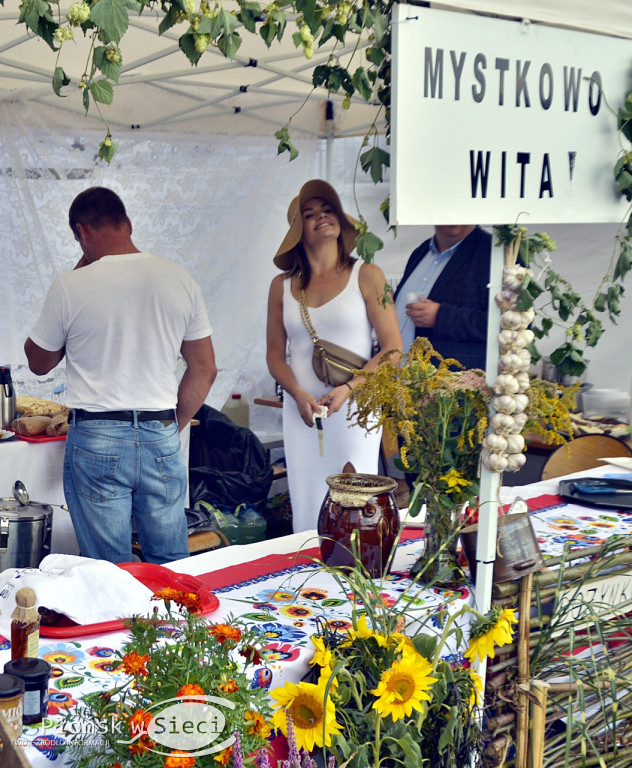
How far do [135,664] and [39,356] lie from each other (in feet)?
6.49

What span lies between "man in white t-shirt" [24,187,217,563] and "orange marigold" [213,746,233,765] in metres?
1.74

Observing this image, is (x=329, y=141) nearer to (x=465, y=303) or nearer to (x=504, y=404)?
(x=465, y=303)

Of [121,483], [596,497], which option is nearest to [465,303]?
[596,497]

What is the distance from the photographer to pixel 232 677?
3.51 ft

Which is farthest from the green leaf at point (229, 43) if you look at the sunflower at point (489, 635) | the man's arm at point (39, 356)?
the man's arm at point (39, 356)

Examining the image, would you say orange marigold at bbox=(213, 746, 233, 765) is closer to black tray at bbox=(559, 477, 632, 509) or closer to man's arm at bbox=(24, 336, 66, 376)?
black tray at bbox=(559, 477, 632, 509)

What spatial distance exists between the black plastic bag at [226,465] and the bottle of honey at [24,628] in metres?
3.12

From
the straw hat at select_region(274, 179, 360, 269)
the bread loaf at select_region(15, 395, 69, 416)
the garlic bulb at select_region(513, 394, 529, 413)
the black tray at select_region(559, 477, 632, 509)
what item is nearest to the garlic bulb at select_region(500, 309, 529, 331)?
the garlic bulb at select_region(513, 394, 529, 413)

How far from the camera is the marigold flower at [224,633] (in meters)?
1.12

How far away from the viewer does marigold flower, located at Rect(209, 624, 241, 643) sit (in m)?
1.12

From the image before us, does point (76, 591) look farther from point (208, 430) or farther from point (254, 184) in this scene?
point (254, 184)

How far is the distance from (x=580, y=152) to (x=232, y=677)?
39.2 inches

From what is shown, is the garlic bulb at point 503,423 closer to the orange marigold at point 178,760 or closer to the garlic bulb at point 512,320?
the garlic bulb at point 512,320

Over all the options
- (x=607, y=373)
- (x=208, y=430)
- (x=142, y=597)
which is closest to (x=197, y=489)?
(x=208, y=430)
